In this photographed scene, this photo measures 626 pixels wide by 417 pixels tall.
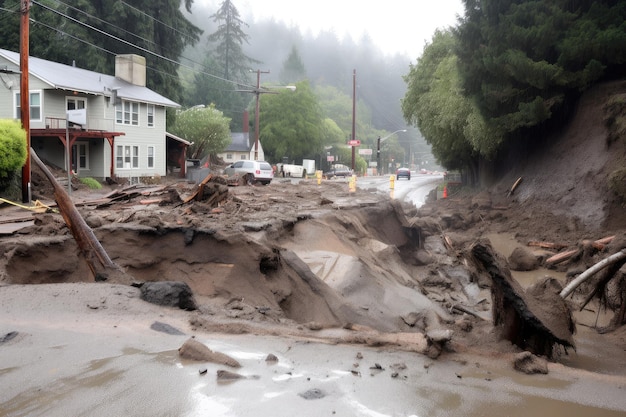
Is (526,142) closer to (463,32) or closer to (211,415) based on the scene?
(463,32)

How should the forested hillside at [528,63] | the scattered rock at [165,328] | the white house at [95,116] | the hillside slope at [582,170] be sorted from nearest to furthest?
the scattered rock at [165,328], the hillside slope at [582,170], the forested hillside at [528,63], the white house at [95,116]

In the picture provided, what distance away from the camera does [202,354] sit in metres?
5.23

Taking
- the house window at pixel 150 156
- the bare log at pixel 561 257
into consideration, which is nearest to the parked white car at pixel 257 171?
the house window at pixel 150 156

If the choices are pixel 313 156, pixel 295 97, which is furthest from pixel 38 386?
pixel 313 156

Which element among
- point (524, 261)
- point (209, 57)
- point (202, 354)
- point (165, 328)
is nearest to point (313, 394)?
point (202, 354)

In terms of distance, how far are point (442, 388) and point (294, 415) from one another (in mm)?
1414

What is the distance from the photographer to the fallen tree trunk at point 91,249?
854 centimetres

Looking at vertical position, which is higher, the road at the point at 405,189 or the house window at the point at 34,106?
the house window at the point at 34,106

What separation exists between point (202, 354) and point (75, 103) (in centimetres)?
3350

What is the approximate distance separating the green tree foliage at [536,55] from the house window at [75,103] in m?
22.5

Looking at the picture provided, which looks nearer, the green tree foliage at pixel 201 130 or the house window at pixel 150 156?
the house window at pixel 150 156

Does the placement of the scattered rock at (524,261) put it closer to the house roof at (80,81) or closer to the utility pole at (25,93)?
the utility pole at (25,93)

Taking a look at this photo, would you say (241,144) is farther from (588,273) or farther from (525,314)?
(525,314)

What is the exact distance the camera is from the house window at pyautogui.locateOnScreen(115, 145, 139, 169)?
38.1 m
